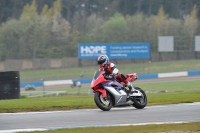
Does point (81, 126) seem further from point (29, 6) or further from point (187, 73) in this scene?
point (29, 6)

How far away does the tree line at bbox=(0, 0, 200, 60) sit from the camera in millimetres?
58438

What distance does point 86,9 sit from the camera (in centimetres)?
6269

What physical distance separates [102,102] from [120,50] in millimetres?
40343

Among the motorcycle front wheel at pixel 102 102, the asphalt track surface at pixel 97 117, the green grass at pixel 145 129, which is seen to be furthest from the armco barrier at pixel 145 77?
the green grass at pixel 145 129

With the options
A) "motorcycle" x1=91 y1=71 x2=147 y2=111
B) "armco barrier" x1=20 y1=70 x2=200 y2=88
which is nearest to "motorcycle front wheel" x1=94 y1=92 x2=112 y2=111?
"motorcycle" x1=91 y1=71 x2=147 y2=111

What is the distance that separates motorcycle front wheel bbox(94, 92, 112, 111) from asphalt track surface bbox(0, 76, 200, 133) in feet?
0.44

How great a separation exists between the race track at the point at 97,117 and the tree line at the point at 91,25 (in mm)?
42654

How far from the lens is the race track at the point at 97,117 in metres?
12.0

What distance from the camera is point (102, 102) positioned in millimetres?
14828

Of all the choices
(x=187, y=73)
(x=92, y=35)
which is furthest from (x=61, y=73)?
(x=187, y=73)

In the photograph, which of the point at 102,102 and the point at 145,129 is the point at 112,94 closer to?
the point at 102,102

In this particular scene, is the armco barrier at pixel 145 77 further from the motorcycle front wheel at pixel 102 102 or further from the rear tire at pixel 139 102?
the motorcycle front wheel at pixel 102 102

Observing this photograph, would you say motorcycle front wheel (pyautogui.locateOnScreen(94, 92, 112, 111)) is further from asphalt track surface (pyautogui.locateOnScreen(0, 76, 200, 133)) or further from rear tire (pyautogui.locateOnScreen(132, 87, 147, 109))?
rear tire (pyautogui.locateOnScreen(132, 87, 147, 109))

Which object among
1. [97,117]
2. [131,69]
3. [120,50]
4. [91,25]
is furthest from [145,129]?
[91,25]
